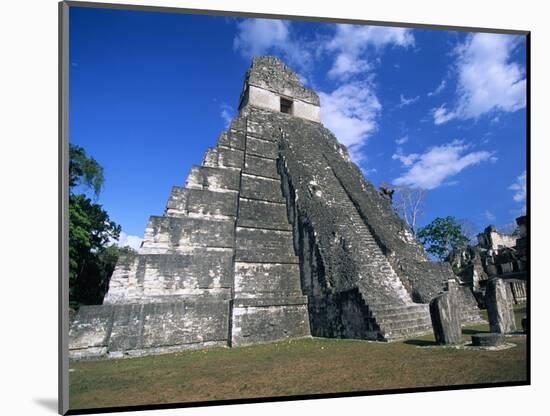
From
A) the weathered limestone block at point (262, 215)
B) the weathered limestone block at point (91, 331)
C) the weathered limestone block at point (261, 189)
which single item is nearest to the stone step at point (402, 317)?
the weathered limestone block at point (262, 215)

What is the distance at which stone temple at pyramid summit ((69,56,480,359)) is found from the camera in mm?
6668

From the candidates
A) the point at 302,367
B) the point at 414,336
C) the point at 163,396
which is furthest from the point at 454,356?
the point at 163,396

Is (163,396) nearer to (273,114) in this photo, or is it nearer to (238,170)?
(238,170)

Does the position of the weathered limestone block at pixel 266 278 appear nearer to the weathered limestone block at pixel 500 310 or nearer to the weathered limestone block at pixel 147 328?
the weathered limestone block at pixel 147 328

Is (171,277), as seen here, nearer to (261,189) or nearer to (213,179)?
(213,179)

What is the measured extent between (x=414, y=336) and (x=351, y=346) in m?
1.43

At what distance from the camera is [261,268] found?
8195 mm

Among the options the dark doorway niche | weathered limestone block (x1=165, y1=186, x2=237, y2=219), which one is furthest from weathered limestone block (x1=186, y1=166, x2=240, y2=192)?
the dark doorway niche

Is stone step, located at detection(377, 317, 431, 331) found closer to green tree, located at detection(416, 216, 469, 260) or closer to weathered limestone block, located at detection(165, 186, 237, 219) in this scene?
weathered limestone block, located at detection(165, 186, 237, 219)

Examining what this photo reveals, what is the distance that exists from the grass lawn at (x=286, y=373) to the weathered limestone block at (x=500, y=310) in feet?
2.01

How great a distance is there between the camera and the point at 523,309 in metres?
8.44

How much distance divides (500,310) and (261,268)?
4.74 metres

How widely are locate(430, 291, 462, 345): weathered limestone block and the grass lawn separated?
0.27 metres

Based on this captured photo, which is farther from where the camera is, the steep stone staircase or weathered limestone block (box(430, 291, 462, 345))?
the steep stone staircase
